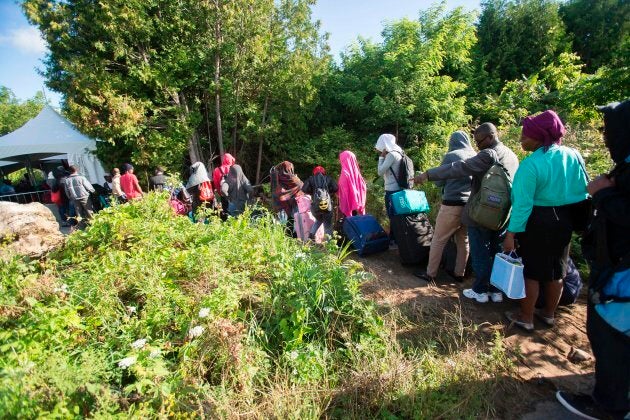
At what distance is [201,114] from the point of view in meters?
9.15

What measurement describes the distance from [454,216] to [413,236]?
614mm

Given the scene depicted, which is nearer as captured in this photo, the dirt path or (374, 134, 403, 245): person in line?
the dirt path

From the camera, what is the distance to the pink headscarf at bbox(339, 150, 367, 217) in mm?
5203

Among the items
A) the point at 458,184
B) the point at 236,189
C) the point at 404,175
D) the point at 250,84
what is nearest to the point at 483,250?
the point at 458,184

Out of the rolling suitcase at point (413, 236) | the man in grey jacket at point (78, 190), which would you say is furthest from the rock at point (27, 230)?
the rolling suitcase at point (413, 236)

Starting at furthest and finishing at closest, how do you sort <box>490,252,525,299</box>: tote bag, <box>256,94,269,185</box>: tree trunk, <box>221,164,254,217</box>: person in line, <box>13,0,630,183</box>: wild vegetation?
<box>256,94,269,185</box>: tree trunk
<box>13,0,630,183</box>: wild vegetation
<box>221,164,254,217</box>: person in line
<box>490,252,525,299</box>: tote bag

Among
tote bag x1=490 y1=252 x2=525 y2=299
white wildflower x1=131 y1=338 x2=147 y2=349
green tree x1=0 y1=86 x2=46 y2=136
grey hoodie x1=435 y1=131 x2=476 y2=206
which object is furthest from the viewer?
green tree x1=0 y1=86 x2=46 y2=136

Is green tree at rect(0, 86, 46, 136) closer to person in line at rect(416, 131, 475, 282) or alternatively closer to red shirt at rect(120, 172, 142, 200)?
red shirt at rect(120, 172, 142, 200)

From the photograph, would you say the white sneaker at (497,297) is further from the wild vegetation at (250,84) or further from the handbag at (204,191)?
the handbag at (204,191)

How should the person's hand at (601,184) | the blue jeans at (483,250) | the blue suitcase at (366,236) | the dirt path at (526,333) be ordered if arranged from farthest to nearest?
the blue suitcase at (366,236)
the blue jeans at (483,250)
the dirt path at (526,333)
the person's hand at (601,184)

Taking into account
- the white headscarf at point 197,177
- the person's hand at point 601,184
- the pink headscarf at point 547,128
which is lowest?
the person's hand at point 601,184

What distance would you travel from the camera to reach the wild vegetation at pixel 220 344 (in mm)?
1846

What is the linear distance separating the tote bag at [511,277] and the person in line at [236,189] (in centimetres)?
427

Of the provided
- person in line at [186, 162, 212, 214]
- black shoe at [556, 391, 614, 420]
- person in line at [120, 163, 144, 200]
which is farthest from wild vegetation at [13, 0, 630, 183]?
black shoe at [556, 391, 614, 420]
